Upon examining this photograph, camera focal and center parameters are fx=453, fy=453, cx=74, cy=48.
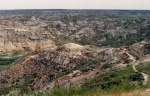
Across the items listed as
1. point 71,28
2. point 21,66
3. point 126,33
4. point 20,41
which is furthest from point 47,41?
point 21,66

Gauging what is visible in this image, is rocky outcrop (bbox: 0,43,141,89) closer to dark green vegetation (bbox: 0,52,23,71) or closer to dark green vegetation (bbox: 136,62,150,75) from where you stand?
dark green vegetation (bbox: 136,62,150,75)

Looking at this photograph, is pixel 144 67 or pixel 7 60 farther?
pixel 7 60

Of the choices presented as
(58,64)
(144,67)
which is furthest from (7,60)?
(144,67)

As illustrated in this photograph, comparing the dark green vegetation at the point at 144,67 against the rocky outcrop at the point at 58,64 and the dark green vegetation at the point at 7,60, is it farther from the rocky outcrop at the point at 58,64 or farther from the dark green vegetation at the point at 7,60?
the dark green vegetation at the point at 7,60

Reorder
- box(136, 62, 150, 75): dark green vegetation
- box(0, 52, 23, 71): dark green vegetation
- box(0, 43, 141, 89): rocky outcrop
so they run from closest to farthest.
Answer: box(136, 62, 150, 75): dark green vegetation → box(0, 43, 141, 89): rocky outcrop → box(0, 52, 23, 71): dark green vegetation

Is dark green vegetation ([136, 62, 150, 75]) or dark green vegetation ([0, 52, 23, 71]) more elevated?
dark green vegetation ([136, 62, 150, 75])

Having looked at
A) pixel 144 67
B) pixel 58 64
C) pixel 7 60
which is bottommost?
pixel 7 60

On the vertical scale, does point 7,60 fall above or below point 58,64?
below

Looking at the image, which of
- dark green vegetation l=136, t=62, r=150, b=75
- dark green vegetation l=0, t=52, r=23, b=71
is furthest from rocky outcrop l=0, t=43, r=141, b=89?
dark green vegetation l=0, t=52, r=23, b=71

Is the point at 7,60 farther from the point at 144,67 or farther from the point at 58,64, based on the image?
the point at 144,67

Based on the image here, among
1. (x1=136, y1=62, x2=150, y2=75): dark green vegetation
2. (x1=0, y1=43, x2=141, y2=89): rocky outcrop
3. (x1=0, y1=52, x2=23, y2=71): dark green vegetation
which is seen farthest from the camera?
(x1=0, y1=52, x2=23, y2=71): dark green vegetation

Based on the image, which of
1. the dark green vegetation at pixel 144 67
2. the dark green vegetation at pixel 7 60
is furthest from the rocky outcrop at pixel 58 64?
the dark green vegetation at pixel 7 60

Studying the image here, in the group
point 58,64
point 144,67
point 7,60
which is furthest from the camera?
point 7,60
